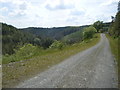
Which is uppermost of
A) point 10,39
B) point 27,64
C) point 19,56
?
point 10,39

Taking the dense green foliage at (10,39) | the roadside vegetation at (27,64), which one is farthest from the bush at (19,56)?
the dense green foliage at (10,39)

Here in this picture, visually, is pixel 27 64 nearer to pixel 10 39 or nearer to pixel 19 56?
pixel 19 56

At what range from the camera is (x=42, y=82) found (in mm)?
7332

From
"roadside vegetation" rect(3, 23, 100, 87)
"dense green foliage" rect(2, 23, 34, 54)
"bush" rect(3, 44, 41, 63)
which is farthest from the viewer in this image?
"dense green foliage" rect(2, 23, 34, 54)

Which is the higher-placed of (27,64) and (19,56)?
(27,64)

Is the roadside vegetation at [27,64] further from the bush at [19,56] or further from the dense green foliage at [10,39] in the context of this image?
the dense green foliage at [10,39]

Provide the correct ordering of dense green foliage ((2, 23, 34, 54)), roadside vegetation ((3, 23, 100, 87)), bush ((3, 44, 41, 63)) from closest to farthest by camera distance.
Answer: roadside vegetation ((3, 23, 100, 87)) < bush ((3, 44, 41, 63)) < dense green foliage ((2, 23, 34, 54))

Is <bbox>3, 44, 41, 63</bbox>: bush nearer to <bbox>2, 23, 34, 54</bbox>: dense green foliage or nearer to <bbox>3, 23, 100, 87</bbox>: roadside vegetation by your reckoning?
<bbox>3, 23, 100, 87</bbox>: roadside vegetation

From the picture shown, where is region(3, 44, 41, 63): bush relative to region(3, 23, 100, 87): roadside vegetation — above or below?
below

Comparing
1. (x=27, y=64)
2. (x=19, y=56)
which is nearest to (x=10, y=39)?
(x=19, y=56)

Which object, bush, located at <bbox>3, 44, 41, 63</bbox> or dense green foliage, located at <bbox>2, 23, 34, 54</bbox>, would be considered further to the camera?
dense green foliage, located at <bbox>2, 23, 34, 54</bbox>

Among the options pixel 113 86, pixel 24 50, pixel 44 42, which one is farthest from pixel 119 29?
pixel 44 42

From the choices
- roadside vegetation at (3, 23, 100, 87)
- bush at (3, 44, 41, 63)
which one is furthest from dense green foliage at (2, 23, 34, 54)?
roadside vegetation at (3, 23, 100, 87)

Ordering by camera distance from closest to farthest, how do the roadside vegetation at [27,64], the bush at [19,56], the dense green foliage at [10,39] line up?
the roadside vegetation at [27,64]
the bush at [19,56]
the dense green foliage at [10,39]
